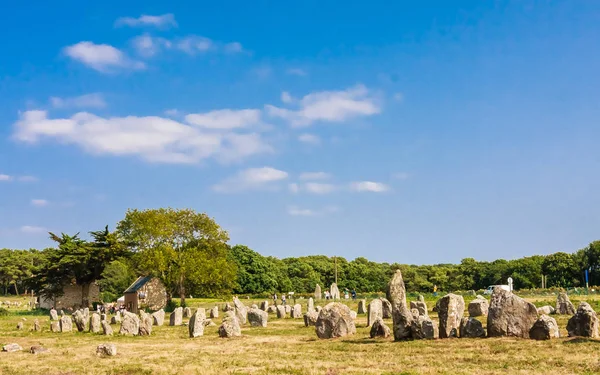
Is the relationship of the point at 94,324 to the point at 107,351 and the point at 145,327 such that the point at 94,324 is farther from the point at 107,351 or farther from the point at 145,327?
the point at 107,351

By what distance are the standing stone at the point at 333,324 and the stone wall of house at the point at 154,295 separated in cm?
3905

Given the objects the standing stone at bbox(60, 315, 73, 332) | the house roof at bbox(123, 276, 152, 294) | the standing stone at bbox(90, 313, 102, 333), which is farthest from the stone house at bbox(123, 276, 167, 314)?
the standing stone at bbox(90, 313, 102, 333)

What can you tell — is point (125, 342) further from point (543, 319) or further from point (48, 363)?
point (543, 319)

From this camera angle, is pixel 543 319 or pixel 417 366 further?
pixel 543 319

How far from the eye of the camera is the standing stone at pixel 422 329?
69.3 ft

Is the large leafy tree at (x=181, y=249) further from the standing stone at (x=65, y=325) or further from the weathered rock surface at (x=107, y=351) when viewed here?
the weathered rock surface at (x=107, y=351)

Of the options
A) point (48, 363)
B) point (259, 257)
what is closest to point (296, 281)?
point (259, 257)

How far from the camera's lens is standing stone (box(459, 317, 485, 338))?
2058 cm

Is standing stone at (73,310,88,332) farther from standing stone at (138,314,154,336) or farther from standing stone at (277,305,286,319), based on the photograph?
standing stone at (277,305,286,319)

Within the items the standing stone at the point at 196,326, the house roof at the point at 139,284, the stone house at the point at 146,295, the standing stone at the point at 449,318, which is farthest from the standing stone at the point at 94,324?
the house roof at the point at 139,284

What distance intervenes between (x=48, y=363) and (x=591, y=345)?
1671 cm

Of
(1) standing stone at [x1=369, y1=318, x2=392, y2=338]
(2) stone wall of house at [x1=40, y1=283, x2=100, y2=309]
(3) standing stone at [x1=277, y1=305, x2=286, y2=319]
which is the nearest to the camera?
(1) standing stone at [x1=369, y1=318, x2=392, y2=338]

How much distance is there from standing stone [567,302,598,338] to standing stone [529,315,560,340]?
611 millimetres

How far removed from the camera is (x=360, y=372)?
1491 cm
